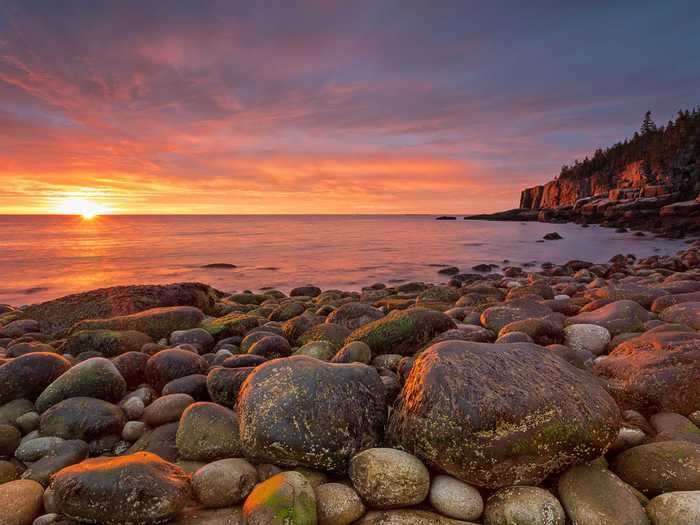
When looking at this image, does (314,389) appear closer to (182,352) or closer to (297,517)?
(297,517)

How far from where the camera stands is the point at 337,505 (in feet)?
7.50

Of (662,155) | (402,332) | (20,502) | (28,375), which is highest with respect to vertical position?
(662,155)

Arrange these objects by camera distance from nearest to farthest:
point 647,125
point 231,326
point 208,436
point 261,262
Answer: point 208,436 < point 231,326 < point 261,262 < point 647,125

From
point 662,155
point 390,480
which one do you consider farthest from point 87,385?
point 662,155

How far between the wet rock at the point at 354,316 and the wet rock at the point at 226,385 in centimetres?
223

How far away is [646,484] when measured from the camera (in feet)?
7.86

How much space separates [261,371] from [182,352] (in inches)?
58.6

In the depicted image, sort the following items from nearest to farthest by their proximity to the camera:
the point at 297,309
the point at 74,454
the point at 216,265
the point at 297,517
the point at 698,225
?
the point at 297,517 < the point at 74,454 < the point at 297,309 < the point at 216,265 < the point at 698,225

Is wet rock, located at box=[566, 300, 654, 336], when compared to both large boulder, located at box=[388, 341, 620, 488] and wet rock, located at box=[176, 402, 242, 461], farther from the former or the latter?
wet rock, located at box=[176, 402, 242, 461]

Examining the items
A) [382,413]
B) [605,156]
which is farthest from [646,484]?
[605,156]

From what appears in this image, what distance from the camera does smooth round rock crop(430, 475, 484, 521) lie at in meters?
2.31

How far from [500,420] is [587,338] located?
8.41ft

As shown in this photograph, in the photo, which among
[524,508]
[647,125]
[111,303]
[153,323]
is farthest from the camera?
[647,125]

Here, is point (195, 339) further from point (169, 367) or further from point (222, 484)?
point (222, 484)
